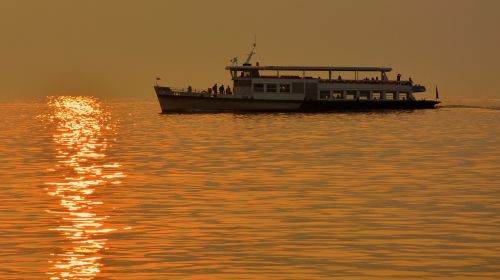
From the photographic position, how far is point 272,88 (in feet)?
509

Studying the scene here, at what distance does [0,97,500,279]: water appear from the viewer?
1046 inches

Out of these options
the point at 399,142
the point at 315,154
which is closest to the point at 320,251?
the point at 315,154

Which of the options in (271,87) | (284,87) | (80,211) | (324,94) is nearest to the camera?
(80,211)

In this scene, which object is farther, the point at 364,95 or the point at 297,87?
the point at 364,95

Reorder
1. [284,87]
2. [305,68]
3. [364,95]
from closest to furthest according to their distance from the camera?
[284,87], [364,95], [305,68]

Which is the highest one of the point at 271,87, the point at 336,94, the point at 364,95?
the point at 271,87

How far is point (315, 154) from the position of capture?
67.8 meters

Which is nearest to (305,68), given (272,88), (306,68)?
(306,68)

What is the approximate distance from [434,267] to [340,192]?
16.6 metres

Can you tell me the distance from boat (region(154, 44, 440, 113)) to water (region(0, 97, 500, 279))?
80.4 metres

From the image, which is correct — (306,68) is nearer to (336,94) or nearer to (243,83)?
(336,94)

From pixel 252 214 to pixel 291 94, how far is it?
398 feet

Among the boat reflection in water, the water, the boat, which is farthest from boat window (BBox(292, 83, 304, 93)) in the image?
the boat reflection in water

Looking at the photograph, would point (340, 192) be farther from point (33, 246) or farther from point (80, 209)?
point (33, 246)
